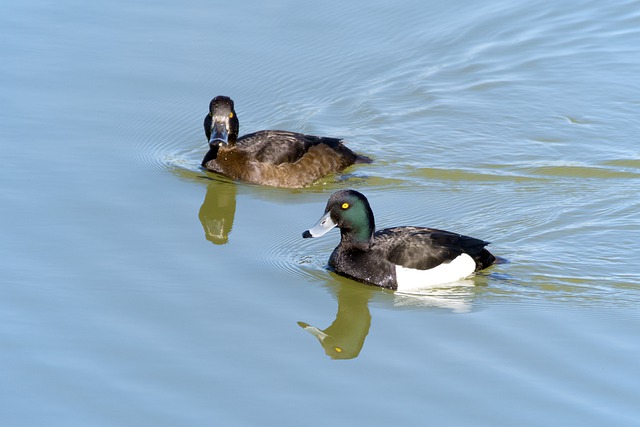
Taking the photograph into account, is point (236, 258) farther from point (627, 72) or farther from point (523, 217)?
point (627, 72)

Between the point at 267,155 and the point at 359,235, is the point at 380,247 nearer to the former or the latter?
the point at 359,235

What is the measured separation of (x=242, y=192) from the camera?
1220 centimetres

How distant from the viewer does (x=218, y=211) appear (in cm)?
1150

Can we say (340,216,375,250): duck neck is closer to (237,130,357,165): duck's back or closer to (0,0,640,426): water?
(0,0,640,426): water

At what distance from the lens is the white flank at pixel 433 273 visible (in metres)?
9.84

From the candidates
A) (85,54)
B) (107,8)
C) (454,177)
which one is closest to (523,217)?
(454,177)

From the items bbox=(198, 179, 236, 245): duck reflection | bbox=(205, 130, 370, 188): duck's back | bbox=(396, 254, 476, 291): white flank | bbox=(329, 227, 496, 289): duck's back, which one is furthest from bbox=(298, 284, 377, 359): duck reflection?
bbox=(205, 130, 370, 188): duck's back

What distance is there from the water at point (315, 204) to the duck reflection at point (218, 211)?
0.04 metres

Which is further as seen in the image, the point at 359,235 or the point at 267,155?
the point at 267,155

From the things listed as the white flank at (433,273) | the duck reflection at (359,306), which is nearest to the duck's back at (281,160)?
the duck reflection at (359,306)

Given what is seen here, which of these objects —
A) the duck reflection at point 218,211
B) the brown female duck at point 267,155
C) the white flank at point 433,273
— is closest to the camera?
the white flank at point 433,273

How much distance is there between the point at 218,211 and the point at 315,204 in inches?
42.7

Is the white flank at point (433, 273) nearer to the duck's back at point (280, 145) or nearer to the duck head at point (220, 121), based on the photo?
the duck's back at point (280, 145)

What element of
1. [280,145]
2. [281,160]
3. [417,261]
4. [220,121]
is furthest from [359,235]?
[220,121]
